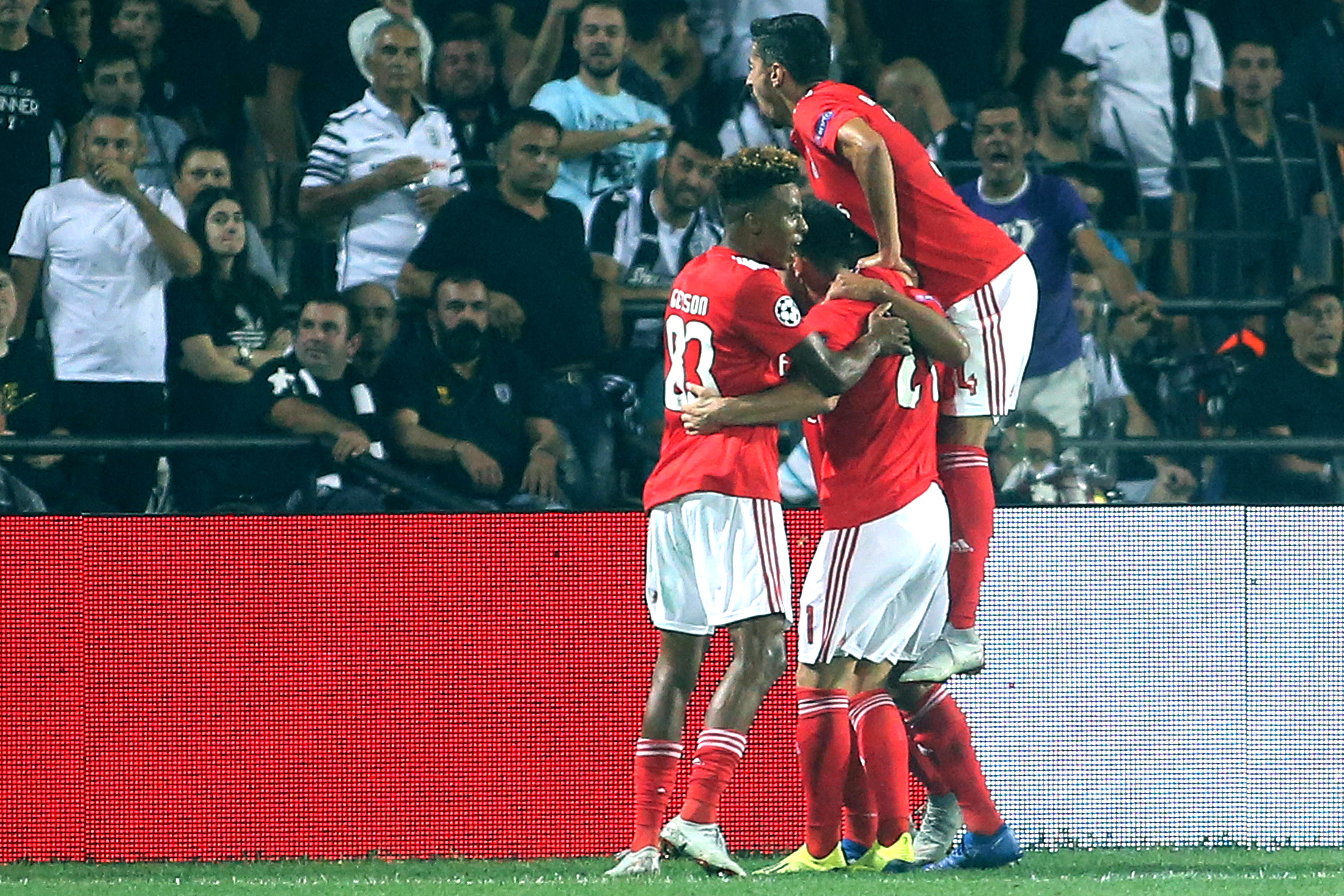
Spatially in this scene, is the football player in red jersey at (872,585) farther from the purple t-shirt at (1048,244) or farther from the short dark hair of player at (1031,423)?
the purple t-shirt at (1048,244)

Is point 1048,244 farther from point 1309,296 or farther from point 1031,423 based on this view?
point 1309,296

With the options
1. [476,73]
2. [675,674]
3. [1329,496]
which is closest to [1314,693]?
[1329,496]

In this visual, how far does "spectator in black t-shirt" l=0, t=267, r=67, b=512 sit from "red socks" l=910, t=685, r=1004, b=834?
3055 millimetres

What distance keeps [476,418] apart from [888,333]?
2108 millimetres

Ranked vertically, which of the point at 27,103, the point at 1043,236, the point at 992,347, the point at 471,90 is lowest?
the point at 992,347

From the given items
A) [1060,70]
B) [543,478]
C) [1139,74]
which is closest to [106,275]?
[543,478]

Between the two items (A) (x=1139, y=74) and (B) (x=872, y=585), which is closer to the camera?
(B) (x=872, y=585)

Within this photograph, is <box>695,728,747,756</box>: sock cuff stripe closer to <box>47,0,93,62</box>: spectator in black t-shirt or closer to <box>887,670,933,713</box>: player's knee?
<box>887,670,933,713</box>: player's knee

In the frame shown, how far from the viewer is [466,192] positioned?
22.4ft

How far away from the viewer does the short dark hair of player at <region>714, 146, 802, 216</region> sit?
4.71 metres

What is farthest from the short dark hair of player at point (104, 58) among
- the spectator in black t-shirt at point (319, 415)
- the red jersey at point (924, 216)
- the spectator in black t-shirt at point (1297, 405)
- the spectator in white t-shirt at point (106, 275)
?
the spectator in black t-shirt at point (1297, 405)

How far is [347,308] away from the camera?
259 inches

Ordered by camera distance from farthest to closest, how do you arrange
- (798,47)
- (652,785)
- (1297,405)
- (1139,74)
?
(1139,74)
(1297,405)
(798,47)
(652,785)

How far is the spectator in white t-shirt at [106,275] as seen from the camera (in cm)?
657
